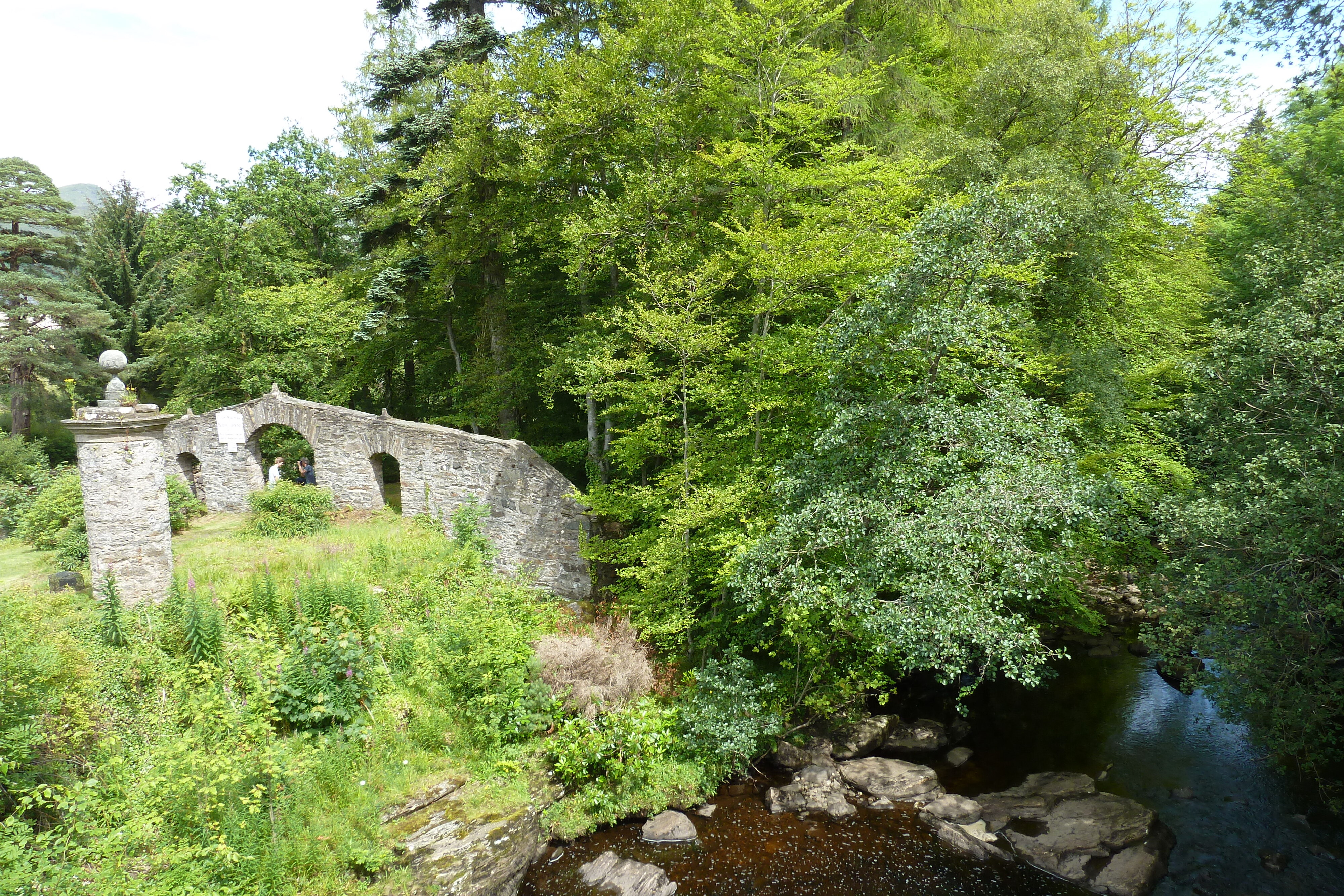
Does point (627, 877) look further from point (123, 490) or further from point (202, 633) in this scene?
point (123, 490)

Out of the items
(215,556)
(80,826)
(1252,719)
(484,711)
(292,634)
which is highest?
(215,556)

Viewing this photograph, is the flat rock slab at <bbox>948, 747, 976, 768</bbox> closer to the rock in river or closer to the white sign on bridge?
the rock in river

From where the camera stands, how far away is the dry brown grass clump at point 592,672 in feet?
30.0

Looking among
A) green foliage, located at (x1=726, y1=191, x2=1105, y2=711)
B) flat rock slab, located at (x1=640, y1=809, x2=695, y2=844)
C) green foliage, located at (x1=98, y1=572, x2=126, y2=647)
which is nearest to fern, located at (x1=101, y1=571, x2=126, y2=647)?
green foliage, located at (x1=98, y1=572, x2=126, y2=647)

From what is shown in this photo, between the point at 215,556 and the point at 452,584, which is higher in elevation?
the point at 215,556

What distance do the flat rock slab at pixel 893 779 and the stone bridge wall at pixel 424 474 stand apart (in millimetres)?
5211

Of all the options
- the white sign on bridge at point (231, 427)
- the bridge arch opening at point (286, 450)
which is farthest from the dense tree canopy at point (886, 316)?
the bridge arch opening at point (286, 450)

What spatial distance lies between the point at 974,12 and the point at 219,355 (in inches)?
867

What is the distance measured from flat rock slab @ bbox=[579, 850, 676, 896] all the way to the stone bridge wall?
4727 mm

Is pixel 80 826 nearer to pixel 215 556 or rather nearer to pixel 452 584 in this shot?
pixel 452 584

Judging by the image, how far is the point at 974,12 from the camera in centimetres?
1383

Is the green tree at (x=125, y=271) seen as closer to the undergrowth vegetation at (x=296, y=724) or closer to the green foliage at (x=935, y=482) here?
the undergrowth vegetation at (x=296, y=724)

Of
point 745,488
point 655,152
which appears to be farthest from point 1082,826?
point 655,152

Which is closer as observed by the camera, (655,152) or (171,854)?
(171,854)
